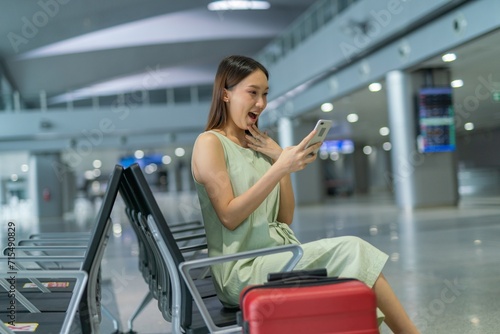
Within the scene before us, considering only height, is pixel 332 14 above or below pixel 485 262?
above

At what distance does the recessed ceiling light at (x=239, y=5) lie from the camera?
76.3ft

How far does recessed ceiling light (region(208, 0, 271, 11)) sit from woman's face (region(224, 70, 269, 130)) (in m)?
21.8

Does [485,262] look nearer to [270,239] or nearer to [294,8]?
[270,239]

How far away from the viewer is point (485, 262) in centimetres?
525

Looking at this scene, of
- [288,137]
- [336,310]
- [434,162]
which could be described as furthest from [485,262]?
[288,137]

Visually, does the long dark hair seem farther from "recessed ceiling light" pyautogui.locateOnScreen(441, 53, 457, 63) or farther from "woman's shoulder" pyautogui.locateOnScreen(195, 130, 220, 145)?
"recessed ceiling light" pyautogui.locateOnScreen(441, 53, 457, 63)

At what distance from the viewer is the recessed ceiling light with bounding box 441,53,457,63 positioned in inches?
476

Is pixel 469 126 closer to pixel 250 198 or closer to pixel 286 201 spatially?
pixel 286 201

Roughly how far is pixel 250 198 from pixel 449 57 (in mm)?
11586

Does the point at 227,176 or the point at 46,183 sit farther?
the point at 46,183

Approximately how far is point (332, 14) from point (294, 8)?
27.0 ft

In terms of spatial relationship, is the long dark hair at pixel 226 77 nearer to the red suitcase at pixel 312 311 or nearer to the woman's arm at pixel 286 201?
the woman's arm at pixel 286 201

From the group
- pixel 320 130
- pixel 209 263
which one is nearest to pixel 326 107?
pixel 320 130

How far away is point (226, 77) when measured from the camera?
226 cm
